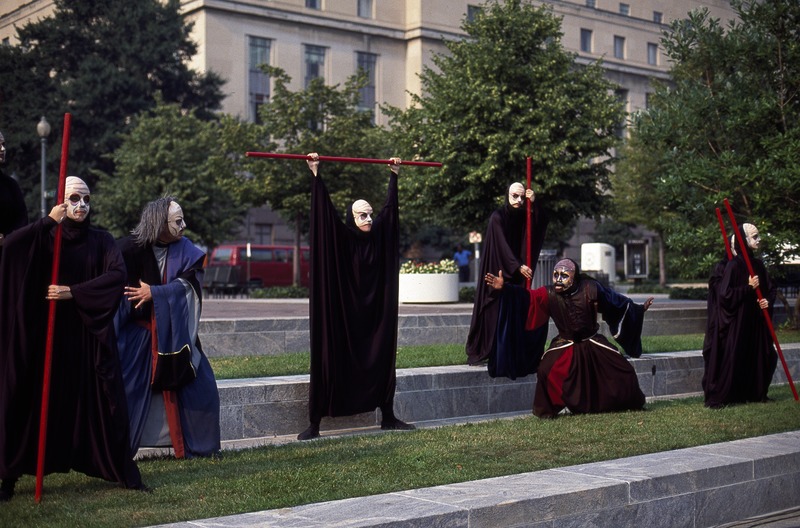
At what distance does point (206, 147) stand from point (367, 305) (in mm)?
34062

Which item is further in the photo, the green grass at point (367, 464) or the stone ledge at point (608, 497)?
the green grass at point (367, 464)

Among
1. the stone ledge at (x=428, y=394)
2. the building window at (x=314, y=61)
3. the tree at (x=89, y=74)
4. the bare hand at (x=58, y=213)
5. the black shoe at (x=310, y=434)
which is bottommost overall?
the black shoe at (x=310, y=434)

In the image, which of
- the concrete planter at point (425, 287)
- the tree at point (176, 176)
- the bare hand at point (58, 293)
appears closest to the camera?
the bare hand at point (58, 293)

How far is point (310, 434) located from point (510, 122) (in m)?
22.1

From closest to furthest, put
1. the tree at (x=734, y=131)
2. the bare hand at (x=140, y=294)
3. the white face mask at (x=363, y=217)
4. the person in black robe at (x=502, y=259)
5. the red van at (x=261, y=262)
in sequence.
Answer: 1. the bare hand at (x=140, y=294)
2. the white face mask at (x=363, y=217)
3. the person in black robe at (x=502, y=259)
4. the tree at (x=734, y=131)
5. the red van at (x=261, y=262)

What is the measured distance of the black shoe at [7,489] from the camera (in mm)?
7010

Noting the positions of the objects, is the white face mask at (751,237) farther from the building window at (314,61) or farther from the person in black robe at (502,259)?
the building window at (314,61)

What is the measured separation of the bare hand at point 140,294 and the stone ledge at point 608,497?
9.48 ft

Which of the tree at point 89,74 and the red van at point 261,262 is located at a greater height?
the tree at point 89,74

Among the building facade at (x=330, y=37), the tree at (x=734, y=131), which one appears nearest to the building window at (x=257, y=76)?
the building facade at (x=330, y=37)

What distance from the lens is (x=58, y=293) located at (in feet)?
22.8

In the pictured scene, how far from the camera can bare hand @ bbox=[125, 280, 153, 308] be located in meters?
8.47

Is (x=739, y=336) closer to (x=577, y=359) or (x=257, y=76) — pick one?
(x=577, y=359)

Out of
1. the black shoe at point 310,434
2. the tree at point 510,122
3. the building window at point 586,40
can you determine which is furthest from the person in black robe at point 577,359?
the building window at point 586,40
